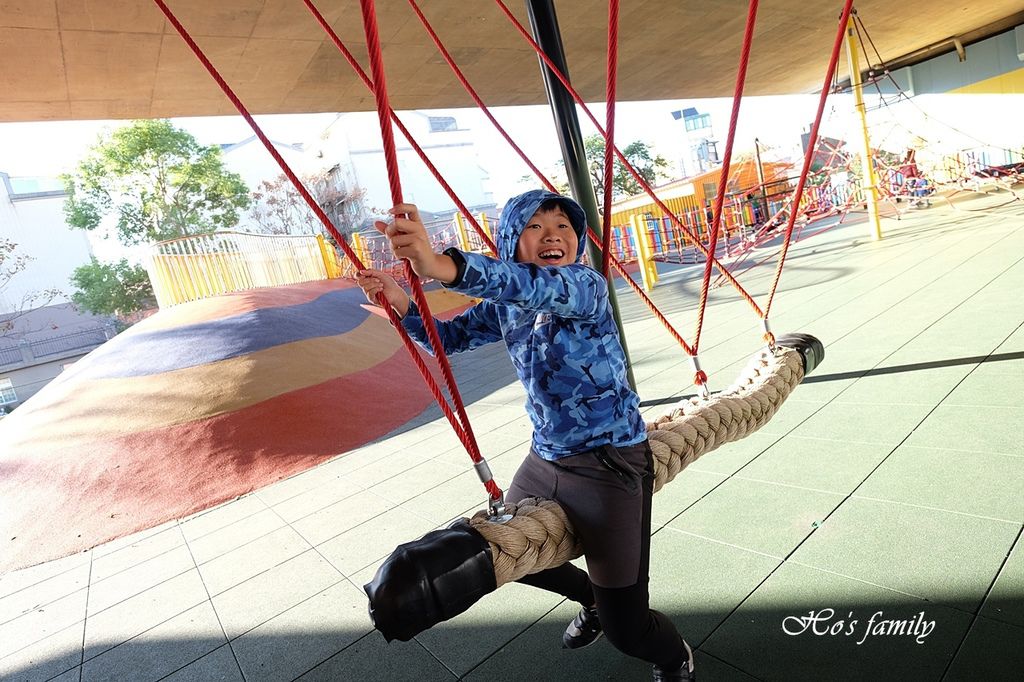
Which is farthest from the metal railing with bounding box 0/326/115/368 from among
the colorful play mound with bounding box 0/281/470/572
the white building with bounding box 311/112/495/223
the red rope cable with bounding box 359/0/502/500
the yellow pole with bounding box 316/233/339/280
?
the red rope cable with bounding box 359/0/502/500

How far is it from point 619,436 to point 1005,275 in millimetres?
5861

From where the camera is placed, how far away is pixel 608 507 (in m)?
1.34

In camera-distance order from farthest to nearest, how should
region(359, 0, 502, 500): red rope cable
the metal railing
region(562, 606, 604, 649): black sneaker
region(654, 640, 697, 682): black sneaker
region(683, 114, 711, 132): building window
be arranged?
1. region(683, 114, 711, 132): building window
2. the metal railing
3. region(562, 606, 604, 649): black sneaker
4. region(654, 640, 697, 682): black sneaker
5. region(359, 0, 502, 500): red rope cable

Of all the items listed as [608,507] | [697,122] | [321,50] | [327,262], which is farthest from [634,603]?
[697,122]

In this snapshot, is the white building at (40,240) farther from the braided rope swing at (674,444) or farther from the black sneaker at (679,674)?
the black sneaker at (679,674)

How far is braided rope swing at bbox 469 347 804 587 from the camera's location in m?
1.25

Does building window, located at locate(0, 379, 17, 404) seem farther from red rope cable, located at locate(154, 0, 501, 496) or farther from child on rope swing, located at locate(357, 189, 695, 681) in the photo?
child on rope swing, located at locate(357, 189, 695, 681)

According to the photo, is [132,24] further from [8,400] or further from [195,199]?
[8,400]

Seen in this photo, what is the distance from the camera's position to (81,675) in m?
2.31

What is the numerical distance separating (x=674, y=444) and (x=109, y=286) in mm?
30533

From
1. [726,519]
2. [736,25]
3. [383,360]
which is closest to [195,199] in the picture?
[383,360]

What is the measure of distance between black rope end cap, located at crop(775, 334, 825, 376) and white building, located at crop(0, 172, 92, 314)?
33175 mm

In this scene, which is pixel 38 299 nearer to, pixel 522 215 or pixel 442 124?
pixel 442 124

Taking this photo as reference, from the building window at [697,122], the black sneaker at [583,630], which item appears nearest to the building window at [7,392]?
the black sneaker at [583,630]
